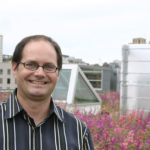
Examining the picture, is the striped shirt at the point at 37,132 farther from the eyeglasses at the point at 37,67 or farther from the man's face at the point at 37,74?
the eyeglasses at the point at 37,67

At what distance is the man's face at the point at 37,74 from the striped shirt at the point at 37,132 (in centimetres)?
11

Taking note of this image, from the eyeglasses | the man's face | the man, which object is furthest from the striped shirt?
the eyeglasses

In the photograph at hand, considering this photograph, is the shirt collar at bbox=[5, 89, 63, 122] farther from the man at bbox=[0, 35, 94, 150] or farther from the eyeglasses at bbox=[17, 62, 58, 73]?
the eyeglasses at bbox=[17, 62, 58, 73]

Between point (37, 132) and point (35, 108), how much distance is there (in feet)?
0.49

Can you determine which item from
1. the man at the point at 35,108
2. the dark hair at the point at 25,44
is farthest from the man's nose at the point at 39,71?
the dark hair at the point at 25,44

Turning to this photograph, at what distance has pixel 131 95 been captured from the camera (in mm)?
8945

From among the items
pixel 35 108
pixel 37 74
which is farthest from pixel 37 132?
pixel 37 74

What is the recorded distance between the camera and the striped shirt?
1662mm

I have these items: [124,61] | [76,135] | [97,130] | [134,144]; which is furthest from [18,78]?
[124,61]

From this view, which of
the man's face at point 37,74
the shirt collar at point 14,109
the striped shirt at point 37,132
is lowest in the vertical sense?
the striped shirt at point 37,132

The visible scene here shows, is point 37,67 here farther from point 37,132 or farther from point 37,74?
point 37,132

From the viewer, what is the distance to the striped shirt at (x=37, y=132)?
1662 millimetres

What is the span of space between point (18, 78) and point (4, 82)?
39.6 meters

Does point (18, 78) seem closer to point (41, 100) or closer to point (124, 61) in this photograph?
point (41, 100)
